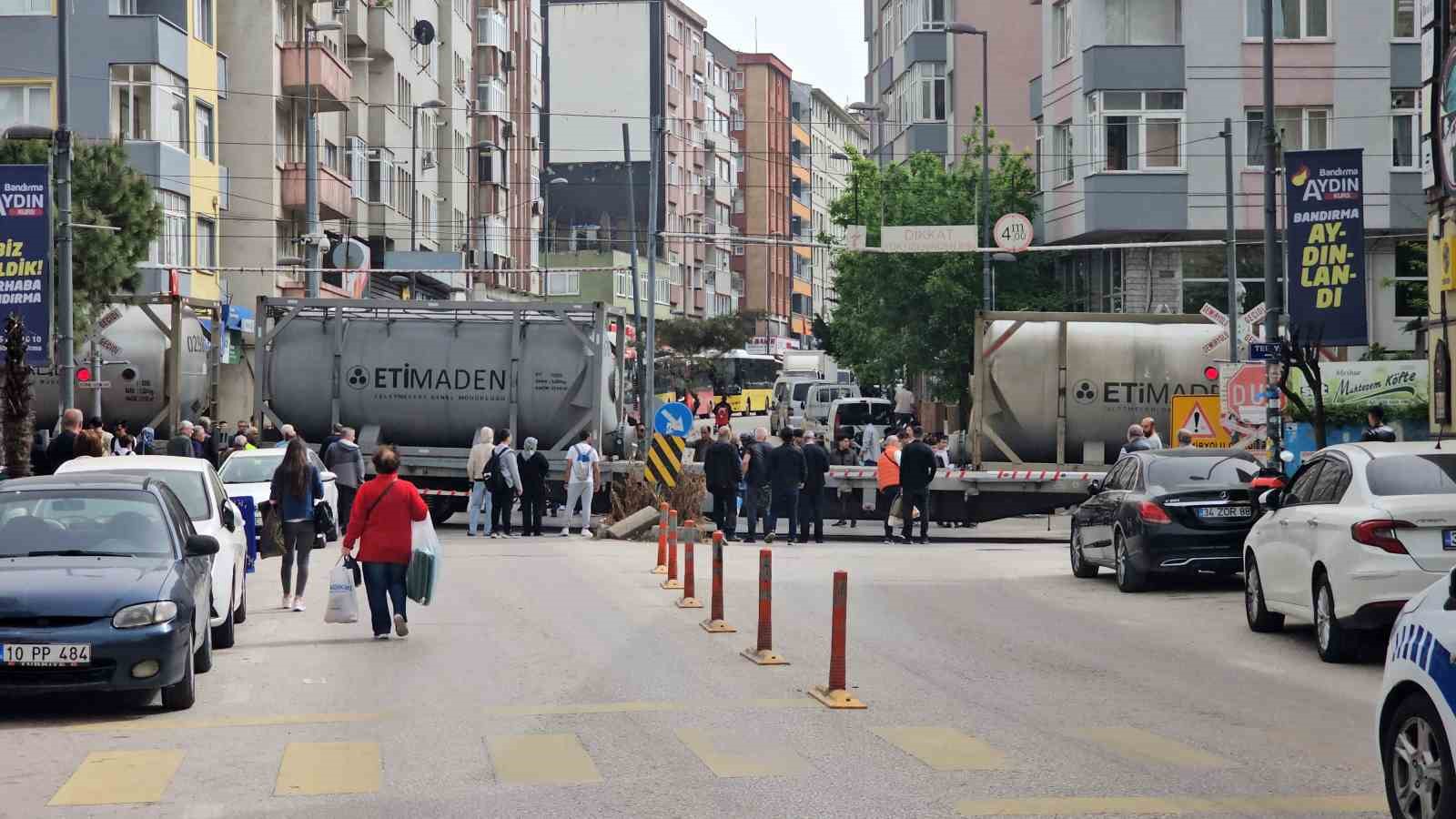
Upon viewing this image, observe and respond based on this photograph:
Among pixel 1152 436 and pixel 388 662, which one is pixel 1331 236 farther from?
pixel 388 662

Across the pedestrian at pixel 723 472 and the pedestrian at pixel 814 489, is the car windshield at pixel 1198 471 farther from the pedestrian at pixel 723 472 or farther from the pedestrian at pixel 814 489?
the pedestrian at pixel 723 472

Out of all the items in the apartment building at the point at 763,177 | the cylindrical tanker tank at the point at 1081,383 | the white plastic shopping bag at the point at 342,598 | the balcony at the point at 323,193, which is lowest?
the white plastic shopping bag at the point at 342,598

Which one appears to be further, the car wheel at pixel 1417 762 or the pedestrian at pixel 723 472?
the pedestrian at pixel 723 472

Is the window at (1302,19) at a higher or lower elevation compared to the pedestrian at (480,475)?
higher

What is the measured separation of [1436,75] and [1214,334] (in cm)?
1070

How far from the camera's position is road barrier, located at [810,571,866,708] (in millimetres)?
11969

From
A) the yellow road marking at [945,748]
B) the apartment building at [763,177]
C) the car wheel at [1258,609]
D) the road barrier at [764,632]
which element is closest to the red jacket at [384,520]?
the road barrier at [764,632]

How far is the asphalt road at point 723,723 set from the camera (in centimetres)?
892

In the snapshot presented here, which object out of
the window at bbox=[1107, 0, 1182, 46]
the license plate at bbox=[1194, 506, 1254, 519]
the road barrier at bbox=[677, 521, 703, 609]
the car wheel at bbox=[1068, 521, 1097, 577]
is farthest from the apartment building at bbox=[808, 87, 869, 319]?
the road barrier at bbox=[677, 521, 703, 609]

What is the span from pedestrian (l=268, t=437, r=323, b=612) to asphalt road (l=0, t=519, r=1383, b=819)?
69cm

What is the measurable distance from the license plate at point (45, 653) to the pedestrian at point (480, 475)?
19.4 m

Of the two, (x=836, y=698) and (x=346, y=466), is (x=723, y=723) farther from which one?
(x=346, y=466)

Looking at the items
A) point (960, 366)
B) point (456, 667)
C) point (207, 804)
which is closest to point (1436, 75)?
point (456, 667)

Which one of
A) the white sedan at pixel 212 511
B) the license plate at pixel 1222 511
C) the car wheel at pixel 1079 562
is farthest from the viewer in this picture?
the car wheel at pixel 1079 562
